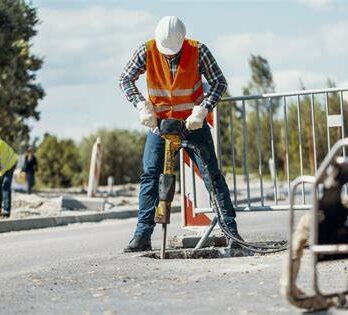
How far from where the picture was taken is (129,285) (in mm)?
6676

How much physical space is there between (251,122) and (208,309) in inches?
1886

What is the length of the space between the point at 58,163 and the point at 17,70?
1892cm

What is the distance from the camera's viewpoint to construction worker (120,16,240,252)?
8695mm

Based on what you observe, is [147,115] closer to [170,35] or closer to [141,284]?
[170,35]

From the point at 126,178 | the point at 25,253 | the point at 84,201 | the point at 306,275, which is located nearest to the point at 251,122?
the point at 126,178

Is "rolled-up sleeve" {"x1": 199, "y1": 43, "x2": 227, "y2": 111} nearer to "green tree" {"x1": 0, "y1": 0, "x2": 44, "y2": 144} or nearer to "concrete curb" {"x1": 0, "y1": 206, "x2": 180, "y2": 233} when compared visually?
"concrete curb" {"x1": 0, "y1": 206, "x2": 180, "y2": 233}

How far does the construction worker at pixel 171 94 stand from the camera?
870 cm

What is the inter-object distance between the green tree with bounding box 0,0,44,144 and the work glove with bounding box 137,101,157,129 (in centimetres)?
2509

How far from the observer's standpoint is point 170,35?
8625 mm

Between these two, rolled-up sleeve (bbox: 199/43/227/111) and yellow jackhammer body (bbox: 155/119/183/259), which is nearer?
yellow jackhammer body (bbox: 155/119/183/259)

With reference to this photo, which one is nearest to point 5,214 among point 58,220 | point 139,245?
point 58,220

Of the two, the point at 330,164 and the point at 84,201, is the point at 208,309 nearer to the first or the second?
the point at 330,164

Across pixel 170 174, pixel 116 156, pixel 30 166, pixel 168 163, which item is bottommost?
pixel 170 174

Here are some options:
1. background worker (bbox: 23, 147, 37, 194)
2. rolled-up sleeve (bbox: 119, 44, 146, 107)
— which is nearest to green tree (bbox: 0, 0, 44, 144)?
background worker (bbox: 23, 147, 37, 194)
